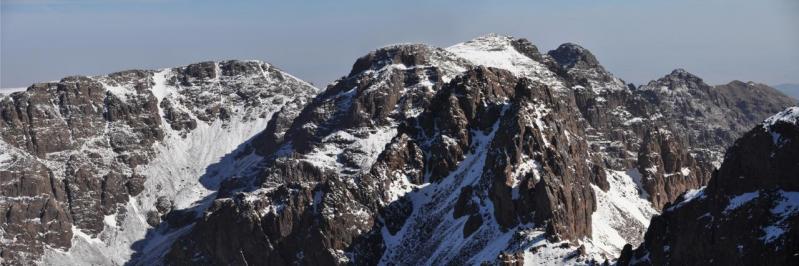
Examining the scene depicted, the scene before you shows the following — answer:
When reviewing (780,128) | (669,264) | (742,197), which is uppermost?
(780,128)

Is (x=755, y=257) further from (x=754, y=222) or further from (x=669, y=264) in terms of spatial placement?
(x=669, y=264)

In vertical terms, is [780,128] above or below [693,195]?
above

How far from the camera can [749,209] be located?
557 ft

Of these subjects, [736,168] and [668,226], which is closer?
[736,168]

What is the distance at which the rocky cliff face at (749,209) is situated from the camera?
162750 mm

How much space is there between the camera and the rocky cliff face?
163 metres

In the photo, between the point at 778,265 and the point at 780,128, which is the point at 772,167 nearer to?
the point at 780,128

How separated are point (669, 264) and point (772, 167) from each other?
2381cm

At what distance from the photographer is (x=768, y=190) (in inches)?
6673

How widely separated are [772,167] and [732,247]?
1333 centimetres

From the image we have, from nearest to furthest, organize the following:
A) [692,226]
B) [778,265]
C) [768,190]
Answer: [778,265] < [768,190] < [692,226]

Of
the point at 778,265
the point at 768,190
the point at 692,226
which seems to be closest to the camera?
the point at 778,265

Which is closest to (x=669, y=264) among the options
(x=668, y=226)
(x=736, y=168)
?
(x=668, y=226)

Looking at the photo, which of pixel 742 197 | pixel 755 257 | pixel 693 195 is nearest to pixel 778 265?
pixel 755 257
